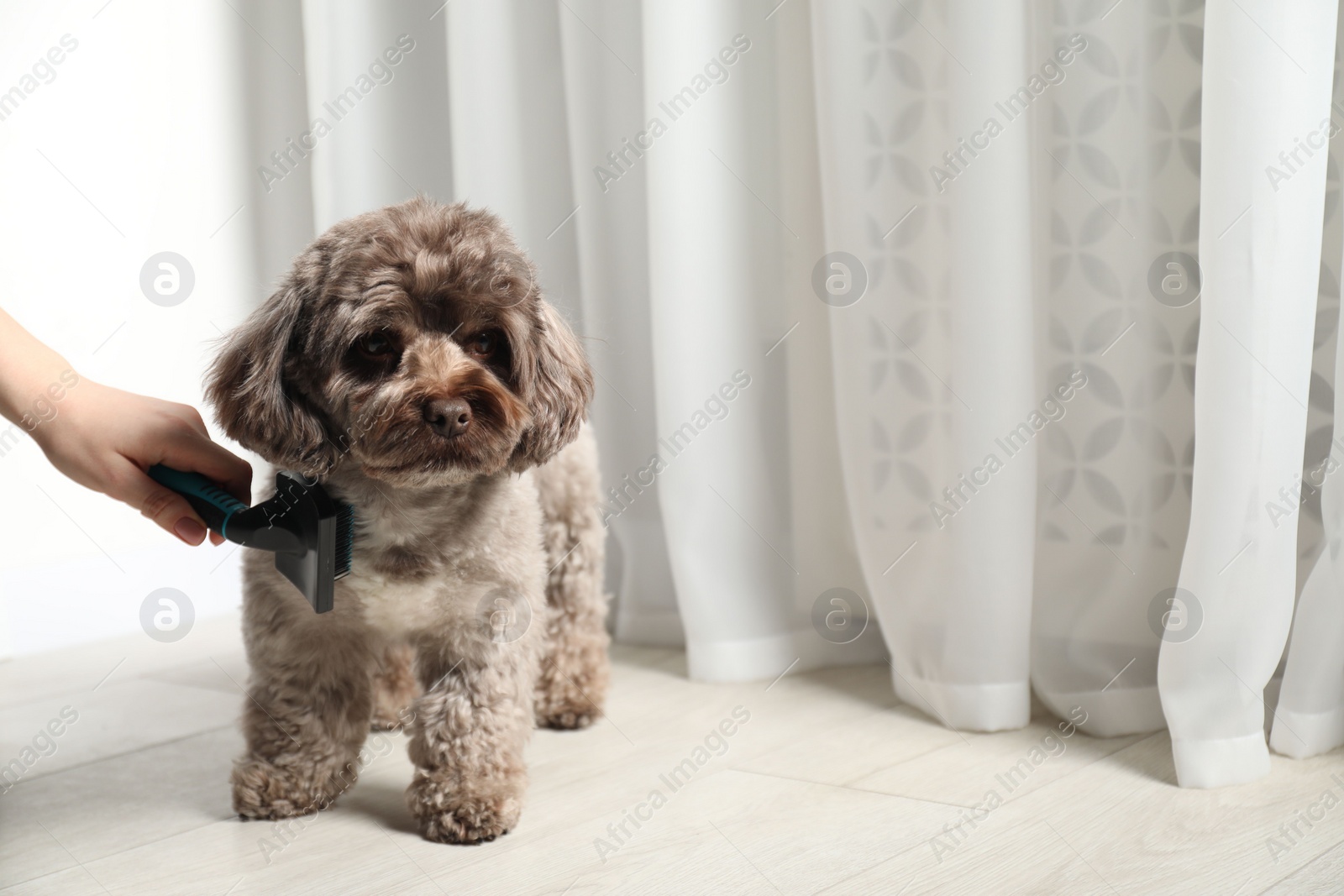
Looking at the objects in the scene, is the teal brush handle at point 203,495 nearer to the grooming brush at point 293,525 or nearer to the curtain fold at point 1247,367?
the grooming brush at point 293,525

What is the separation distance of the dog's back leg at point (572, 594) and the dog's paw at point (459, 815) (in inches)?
17.3

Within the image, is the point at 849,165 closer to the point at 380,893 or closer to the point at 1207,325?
the point at 1207,325

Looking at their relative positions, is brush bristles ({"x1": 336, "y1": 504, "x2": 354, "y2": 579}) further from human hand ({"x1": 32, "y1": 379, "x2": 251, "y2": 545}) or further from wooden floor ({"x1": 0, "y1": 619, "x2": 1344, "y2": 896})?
wooden floor ({"x1": 0, "y1": 619, "x2": 1344, "y2": 896})

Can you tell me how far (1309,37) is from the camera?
1.46 m

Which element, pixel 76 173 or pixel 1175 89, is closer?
pixel 1175 89

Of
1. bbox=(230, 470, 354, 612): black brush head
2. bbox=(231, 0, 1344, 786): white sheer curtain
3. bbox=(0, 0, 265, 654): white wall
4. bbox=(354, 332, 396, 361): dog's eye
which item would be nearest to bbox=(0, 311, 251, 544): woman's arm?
bbox=(230, 470, 354, 612): black brush head

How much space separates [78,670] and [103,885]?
3.59 ft

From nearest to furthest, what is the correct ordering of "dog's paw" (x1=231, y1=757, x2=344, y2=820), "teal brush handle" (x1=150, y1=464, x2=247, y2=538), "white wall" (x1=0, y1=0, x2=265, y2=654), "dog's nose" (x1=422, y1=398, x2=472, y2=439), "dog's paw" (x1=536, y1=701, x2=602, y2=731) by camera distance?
"dog's nose" (x1=422, y1=398, x2=472, y2=439) → "teal brush handle" (x1=150, y1=464, x2=247, y2=538) → "dog's paw" (x1=231, y1=757, x2=344, y2=820) → "dog's paw" (x1=536, y1=701, x2=602, y2=731) → "white wall" (x1=0, y1=0, x2=265, y2=654)

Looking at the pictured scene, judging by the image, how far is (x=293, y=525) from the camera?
1.44m

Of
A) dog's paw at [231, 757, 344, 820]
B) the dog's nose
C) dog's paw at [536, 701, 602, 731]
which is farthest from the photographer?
dog's paw at [536, 701, 602, 731]

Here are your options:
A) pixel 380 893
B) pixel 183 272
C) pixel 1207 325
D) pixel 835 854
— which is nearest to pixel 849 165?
pixel 1207 325

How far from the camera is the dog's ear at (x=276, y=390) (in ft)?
4.58

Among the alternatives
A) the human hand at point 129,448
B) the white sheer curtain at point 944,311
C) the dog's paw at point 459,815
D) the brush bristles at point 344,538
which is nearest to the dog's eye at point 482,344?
the brush bristles at point 344,538

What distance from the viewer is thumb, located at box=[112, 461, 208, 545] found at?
146cm
